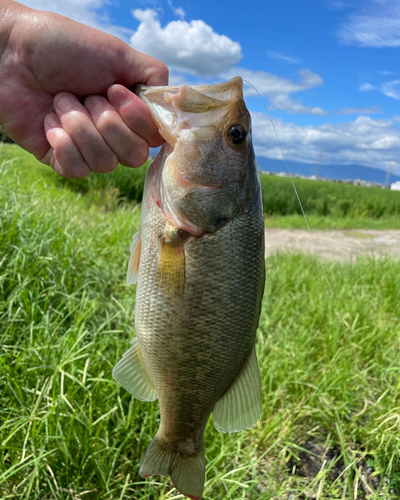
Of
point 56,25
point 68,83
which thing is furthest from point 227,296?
point 56,25

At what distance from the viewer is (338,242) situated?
38.5 ft

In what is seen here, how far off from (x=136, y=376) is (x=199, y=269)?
1.95ft

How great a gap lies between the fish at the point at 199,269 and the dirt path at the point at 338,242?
24.5 ft

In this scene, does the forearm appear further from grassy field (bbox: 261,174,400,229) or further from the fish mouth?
grassy field (bbox: 261,174,400,229)

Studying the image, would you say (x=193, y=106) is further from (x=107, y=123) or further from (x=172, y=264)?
(x=172, y=264)

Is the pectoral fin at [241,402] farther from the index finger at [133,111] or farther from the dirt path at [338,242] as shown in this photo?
the dirt path at [338,242]

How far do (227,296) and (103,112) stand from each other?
3.34 feet

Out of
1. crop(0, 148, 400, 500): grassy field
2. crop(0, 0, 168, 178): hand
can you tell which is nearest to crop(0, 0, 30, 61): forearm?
crop(0, 0, 168, 178): hand

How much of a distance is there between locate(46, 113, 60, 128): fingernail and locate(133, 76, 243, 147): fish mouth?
1.76 ft

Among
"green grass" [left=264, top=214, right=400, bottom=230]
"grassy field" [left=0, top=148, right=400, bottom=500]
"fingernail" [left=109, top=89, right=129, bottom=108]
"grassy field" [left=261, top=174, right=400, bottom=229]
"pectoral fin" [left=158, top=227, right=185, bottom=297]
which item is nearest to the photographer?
"pectoral fin" [left=158, top=227, right=185, bottom=297]

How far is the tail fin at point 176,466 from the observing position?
66.2 inches

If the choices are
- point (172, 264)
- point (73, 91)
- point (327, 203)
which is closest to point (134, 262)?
point (172, 264)

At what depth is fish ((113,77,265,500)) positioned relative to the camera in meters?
1.58

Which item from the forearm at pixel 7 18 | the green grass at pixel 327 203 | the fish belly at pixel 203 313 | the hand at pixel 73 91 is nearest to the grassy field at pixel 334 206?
the green grass at pixel 327 203
